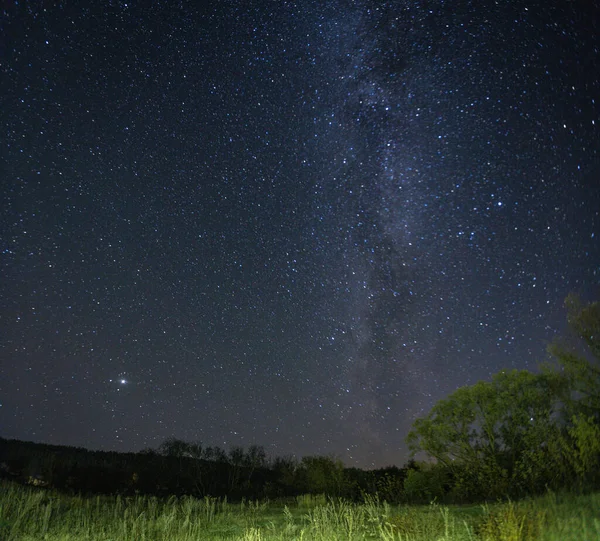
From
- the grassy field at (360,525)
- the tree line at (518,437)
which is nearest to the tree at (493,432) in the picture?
the tree line at (518,437)

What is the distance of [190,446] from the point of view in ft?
140

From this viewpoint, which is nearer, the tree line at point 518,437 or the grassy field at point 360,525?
the grassy field at point 360,525

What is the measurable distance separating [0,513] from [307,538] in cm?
768

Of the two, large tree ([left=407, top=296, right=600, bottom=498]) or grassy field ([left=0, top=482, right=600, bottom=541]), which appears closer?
grassy field ([left=0, top=482, right=600, bottom=541])

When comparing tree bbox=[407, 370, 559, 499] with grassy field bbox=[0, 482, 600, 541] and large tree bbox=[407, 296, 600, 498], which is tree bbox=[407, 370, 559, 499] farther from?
→ grassy field bbox=[0, 482, 600, 541]

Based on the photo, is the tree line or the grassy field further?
the tree line

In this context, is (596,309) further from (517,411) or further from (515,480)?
(515,480)

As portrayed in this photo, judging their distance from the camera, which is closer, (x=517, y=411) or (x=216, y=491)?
(x=517, y=411)

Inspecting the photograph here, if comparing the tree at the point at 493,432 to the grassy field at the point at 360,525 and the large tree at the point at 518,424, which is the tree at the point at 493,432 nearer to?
the large tree at the point at 518,424

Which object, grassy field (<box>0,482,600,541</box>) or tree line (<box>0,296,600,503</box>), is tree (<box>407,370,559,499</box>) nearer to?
tree line (<box>0,296,600,503</box>)

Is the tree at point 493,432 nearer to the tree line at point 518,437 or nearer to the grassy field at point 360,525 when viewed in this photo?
the tree line at point 518,437

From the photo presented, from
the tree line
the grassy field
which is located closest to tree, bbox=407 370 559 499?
the tree line

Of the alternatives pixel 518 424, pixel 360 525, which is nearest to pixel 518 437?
pixel 518 424

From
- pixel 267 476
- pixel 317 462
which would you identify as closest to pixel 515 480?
pixel 317 462
